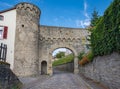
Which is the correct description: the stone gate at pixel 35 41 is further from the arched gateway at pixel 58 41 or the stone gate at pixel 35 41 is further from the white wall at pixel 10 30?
the white wall at pixel 10 30

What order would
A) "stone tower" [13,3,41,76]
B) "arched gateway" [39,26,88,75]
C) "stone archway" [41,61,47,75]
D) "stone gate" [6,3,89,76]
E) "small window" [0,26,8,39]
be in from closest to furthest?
"small window" [0,26,8,39]
"stone tower" [13,3,41,76]
"stone gate" [6,3,89,76]
"arched gateway" [39,26,88,75]
"stone archway" [41,61,47,75]

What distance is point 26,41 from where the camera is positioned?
1942 cm

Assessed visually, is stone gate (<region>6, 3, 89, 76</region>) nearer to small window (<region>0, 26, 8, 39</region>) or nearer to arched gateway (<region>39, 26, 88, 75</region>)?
arched gateway (<region>39, 26, 88, 75</region>)

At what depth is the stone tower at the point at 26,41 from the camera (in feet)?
61.4

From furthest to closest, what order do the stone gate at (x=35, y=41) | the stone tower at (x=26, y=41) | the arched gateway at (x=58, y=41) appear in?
the arched gateway at (x=58, y=41), the stone gate at (x=35, y=41), the stone tower at (x=26, y=41)

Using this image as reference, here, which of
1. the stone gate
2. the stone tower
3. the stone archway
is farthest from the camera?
the stone archway

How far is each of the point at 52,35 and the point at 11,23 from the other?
651 cm

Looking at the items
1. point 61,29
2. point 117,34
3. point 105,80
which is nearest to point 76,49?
point 61,29

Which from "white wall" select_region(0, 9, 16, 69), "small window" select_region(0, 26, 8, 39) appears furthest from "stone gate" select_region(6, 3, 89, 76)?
"small window" select_region(0, 26, 8, 39)

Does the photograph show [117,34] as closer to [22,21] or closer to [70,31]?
[22,21]

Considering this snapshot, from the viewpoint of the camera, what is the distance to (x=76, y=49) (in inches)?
927

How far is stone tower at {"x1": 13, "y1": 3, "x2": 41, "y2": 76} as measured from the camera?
18.7 meters

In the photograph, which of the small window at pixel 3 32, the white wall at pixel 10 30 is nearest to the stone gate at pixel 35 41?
the white wall at pixel 10 30

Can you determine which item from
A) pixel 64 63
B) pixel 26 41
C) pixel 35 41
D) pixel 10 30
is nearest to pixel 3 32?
pixel 10 30
